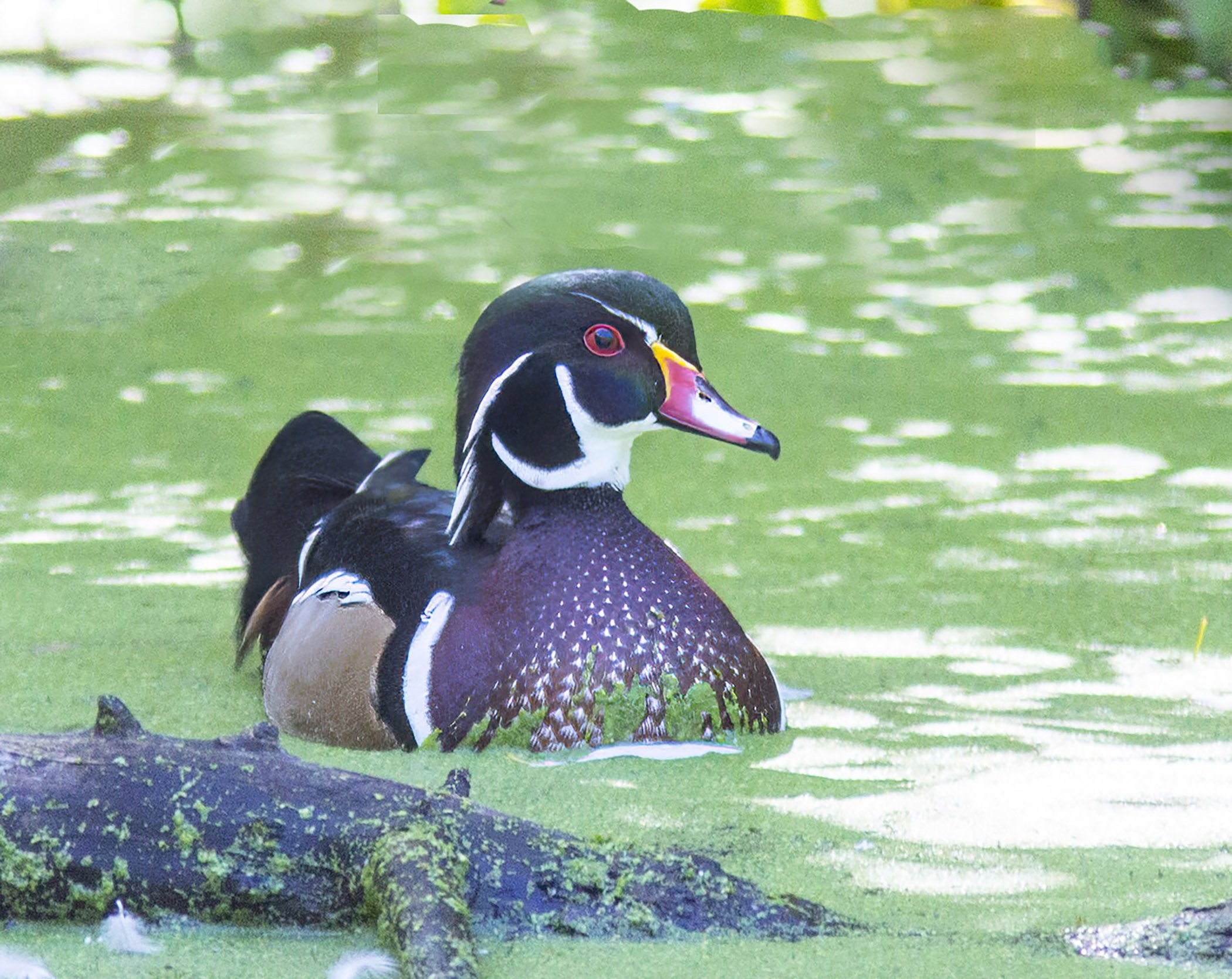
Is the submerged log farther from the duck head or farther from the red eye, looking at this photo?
the red eye

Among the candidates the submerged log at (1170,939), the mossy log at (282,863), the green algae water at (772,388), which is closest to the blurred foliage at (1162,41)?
the green algae water at (772,388)

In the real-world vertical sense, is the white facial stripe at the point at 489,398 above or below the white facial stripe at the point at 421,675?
above

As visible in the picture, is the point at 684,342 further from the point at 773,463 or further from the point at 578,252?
the point at 578,252

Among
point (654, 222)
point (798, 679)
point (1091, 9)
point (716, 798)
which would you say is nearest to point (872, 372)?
point (654, 222)

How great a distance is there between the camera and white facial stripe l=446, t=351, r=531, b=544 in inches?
125

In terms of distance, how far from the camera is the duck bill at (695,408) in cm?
312

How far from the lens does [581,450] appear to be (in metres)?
3.21

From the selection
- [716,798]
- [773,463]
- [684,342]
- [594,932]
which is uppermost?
[684,342]

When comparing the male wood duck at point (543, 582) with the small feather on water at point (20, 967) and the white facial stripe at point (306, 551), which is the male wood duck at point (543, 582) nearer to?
the white facial stripe at point (306, 551)

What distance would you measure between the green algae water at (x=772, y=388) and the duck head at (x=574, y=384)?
0.54 meters

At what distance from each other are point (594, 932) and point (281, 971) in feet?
1.16

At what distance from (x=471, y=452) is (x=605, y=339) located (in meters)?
0.31

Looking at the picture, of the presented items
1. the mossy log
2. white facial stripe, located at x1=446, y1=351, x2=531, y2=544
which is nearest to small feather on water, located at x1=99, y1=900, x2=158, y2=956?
the mossy log

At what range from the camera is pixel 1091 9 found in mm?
7207
